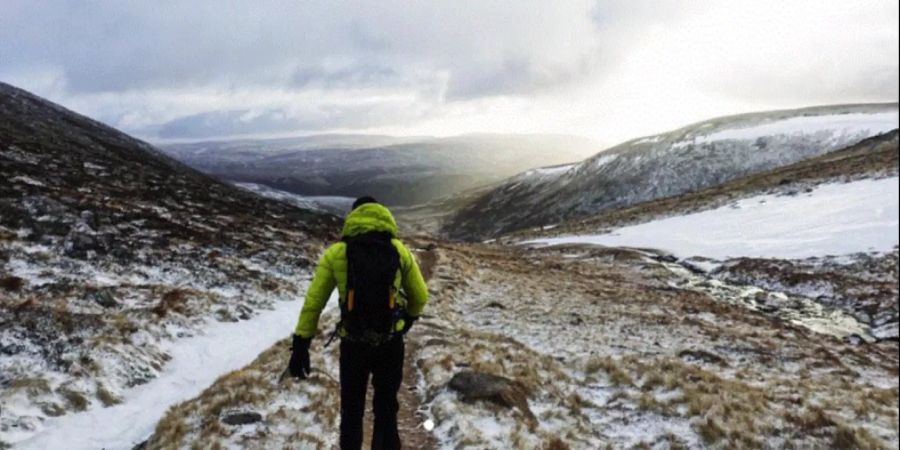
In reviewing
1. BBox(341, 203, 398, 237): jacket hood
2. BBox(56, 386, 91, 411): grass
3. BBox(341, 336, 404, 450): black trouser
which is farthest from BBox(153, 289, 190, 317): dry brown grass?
BBox(341, 203, 398, 237): jacket hood

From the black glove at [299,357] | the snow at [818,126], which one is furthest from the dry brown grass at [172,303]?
the snow at [818,126]

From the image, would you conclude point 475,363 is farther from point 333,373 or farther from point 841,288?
point 841,288

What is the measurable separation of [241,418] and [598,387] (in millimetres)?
9052

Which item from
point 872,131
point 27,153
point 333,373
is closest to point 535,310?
point 333,373

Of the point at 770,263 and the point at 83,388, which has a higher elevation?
the point at 83,388

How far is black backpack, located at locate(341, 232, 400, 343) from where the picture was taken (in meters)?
6.82

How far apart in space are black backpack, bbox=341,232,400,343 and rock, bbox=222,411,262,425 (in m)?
5.14

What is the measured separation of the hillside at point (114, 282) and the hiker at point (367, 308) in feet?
22.0

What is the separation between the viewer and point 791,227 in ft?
152

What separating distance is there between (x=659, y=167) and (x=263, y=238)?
11953 cm

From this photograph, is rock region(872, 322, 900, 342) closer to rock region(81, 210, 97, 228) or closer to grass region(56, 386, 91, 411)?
grass region(56, 386, 91, 411)

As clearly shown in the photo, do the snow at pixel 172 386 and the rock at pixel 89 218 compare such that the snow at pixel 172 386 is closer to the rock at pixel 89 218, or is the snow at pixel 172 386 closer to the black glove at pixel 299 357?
the black glove at pixel 299 357

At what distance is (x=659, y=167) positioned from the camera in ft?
448

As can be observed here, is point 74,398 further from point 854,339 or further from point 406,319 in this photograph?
point 854,339
